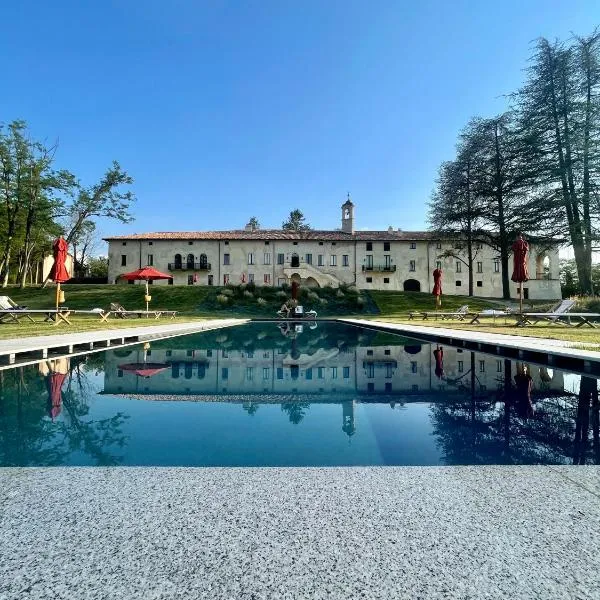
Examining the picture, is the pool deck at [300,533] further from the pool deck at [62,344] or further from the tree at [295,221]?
the tree at [295,221]

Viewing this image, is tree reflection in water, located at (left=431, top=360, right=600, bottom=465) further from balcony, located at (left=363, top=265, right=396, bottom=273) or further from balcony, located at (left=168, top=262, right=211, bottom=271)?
balcony, located at (left=168, top=262, right=211, bottom=271)

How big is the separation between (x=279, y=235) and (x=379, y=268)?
11.8 m

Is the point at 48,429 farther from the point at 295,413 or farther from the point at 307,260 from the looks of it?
the point at 307,260

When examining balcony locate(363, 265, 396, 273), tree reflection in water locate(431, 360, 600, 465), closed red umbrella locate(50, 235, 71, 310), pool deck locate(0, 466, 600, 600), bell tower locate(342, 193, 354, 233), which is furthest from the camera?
bell tower locate(342, 193, 354, 233)

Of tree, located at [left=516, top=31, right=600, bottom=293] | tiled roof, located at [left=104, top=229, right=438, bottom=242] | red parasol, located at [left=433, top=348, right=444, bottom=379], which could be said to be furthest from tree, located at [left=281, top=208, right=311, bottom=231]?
red parasol, located at [left=433, top=348, right=444, bottom=379]

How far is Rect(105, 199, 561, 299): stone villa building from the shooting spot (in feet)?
141

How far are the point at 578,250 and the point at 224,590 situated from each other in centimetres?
2698

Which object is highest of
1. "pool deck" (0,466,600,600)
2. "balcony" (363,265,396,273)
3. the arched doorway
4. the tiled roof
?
the tiled roof

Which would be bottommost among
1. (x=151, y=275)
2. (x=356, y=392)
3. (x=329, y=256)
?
(x=356, y=392)

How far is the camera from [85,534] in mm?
1743

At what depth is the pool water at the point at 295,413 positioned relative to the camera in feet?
9.89

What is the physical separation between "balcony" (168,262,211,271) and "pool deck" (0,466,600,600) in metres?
41.7

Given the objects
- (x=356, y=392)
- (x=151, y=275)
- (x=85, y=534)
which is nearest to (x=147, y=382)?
(x=356, y=392)

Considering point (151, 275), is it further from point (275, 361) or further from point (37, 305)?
point (275, 361)
